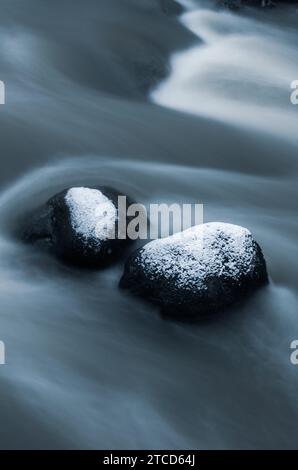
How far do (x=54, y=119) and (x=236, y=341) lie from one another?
305 centimetres

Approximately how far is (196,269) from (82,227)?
2.53 feet

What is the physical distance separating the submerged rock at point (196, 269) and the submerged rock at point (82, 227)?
11.5 inches

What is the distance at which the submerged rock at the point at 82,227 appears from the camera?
4.50m

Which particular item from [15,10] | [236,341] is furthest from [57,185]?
[15,10]

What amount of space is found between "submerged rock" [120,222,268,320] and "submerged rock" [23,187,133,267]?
0.96ft

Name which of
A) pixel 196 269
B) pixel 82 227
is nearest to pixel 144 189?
pixel 82 227

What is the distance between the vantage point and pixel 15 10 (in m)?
8.55

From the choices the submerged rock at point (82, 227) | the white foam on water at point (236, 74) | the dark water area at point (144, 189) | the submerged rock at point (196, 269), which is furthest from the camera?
the white foam on water at point (236, 74)

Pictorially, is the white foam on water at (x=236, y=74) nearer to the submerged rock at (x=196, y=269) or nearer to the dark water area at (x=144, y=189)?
A: the dark water area at (x=144, y=189)

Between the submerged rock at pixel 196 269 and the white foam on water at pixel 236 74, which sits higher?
the white foam on water at pixel 236 74

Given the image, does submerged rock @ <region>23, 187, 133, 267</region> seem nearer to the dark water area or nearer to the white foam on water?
the dark water area

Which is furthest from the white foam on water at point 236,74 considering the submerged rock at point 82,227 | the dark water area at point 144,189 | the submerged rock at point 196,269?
the submerged rock at point 196,269

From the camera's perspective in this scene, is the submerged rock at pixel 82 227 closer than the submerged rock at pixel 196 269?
No

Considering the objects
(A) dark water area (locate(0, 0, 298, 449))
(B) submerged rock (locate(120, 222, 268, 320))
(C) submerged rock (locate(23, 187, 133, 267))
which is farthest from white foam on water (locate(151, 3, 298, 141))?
(B) submerged rock (locate(120, 222, 268, 320))
